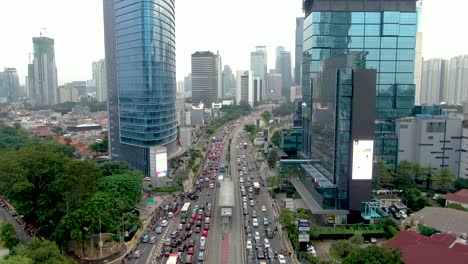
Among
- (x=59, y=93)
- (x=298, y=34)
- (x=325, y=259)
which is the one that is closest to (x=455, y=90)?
(x=298, y=34)

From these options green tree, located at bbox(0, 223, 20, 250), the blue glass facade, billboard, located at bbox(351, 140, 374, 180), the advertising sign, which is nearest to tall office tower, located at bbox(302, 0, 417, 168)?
the advertising sign

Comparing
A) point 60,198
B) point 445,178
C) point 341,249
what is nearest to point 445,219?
point 341,249

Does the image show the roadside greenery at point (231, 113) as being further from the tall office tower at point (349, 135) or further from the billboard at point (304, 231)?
the billboard at point (304, 231)

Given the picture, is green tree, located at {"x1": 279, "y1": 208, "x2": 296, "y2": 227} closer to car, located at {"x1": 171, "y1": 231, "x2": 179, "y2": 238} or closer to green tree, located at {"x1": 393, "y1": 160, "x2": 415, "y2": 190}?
car, located at {"x1": 171, "y1": 231, "x2": 179, "y2": 238}

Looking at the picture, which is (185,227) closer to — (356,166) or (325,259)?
(325,259)

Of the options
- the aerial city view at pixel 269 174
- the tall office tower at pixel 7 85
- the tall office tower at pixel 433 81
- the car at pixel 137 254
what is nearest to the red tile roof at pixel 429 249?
the aerial city view at pixel 269 174

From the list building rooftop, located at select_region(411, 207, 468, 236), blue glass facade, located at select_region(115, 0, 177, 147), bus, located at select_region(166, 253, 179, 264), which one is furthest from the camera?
blue glass facade, located at select_region(115, 0, 177, 147)

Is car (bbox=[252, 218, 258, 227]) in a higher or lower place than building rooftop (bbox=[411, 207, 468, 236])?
lower
